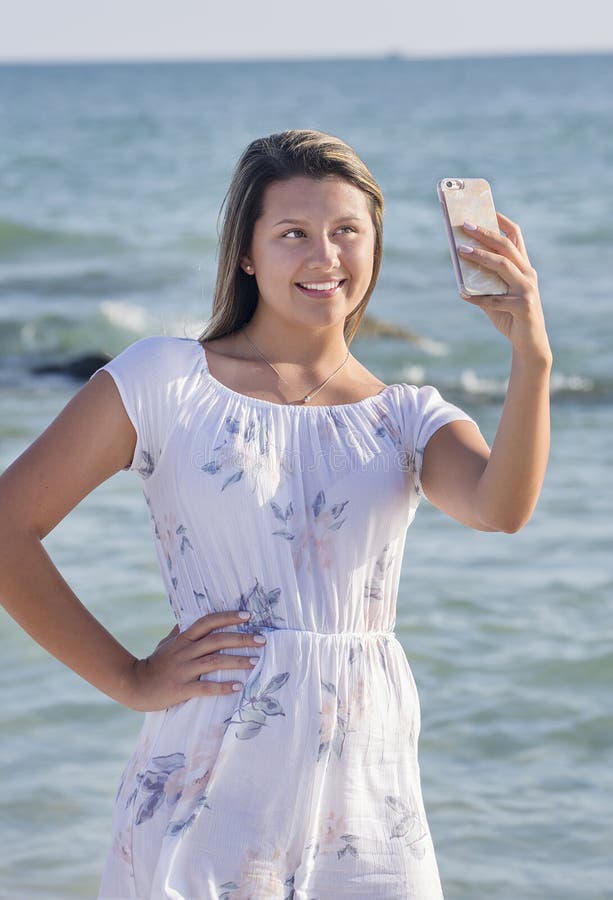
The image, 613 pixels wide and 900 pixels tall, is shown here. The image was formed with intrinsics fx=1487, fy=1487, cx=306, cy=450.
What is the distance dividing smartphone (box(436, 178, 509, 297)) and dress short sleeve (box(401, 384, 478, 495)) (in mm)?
270

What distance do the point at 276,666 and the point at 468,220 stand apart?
75 centimetres

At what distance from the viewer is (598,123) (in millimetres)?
43500

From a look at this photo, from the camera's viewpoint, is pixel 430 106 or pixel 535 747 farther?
→ pixel 430 106

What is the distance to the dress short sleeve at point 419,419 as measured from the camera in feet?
8.14

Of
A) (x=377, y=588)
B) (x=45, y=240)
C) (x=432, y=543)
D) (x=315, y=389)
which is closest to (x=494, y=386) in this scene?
(x=432, y=543)

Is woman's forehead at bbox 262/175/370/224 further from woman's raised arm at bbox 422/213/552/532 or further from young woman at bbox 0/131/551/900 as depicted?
woman's raised arm at bbox 422/213/552/532

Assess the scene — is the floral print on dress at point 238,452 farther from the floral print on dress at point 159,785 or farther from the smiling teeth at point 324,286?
the floral print on dress at point 159,785

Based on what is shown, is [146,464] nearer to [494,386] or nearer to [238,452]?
[238,452]

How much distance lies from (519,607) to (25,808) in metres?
2.63

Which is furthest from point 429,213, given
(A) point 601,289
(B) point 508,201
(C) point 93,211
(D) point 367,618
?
(D) point 367,618

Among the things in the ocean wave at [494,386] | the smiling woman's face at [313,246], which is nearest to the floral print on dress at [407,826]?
the smiling woman's face at [313,246]

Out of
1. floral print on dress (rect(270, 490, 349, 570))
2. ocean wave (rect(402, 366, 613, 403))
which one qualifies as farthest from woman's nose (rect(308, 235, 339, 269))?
ocean wave (rect(402, 366, 613, 403))

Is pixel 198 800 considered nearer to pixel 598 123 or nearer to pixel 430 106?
pixel 598 123

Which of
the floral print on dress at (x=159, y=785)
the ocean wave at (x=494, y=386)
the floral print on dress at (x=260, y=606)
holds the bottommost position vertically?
the floral print on dress at (x=159, y=785)
